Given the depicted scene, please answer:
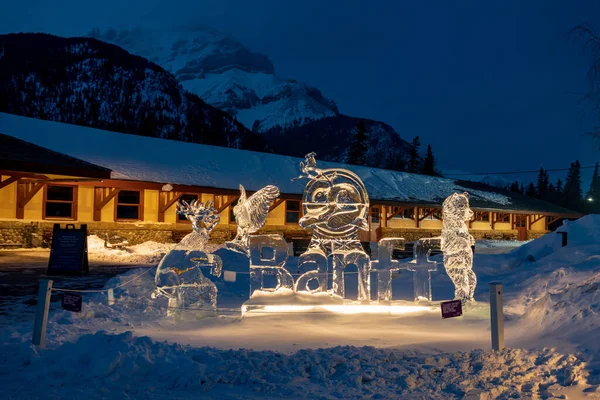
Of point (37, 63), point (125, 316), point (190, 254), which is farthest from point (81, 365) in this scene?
point (37, 63)

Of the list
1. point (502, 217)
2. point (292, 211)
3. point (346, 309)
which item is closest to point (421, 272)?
point (346, 309)

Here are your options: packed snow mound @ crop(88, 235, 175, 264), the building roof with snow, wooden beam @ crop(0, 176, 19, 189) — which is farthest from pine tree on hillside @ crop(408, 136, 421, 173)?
wooden beam @ crop(0, 176, 19, 189)

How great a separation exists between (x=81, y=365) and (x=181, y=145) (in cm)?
2555

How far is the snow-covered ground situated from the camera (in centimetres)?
523

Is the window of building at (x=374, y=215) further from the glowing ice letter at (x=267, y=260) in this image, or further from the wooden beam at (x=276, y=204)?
the glowing ice letter at (x=267, y=260)

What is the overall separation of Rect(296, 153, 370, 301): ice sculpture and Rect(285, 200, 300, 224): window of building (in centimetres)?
2081

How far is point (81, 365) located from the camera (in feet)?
18.7

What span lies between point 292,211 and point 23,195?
14066 millimetres

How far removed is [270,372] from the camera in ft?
18.5

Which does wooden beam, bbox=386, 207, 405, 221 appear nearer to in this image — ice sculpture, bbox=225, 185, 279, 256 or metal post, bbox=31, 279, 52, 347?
Answer: ice sculpture, bbox=225, 185, 279, 256

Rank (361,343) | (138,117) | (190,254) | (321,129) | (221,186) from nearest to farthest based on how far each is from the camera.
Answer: (361,343)
(190,254)
(221,186)
(138,117)
(321,129)

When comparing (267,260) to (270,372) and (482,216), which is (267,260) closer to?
(270,372)

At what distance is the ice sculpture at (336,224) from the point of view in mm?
9914

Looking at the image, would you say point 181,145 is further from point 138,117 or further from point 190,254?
point 138,117
